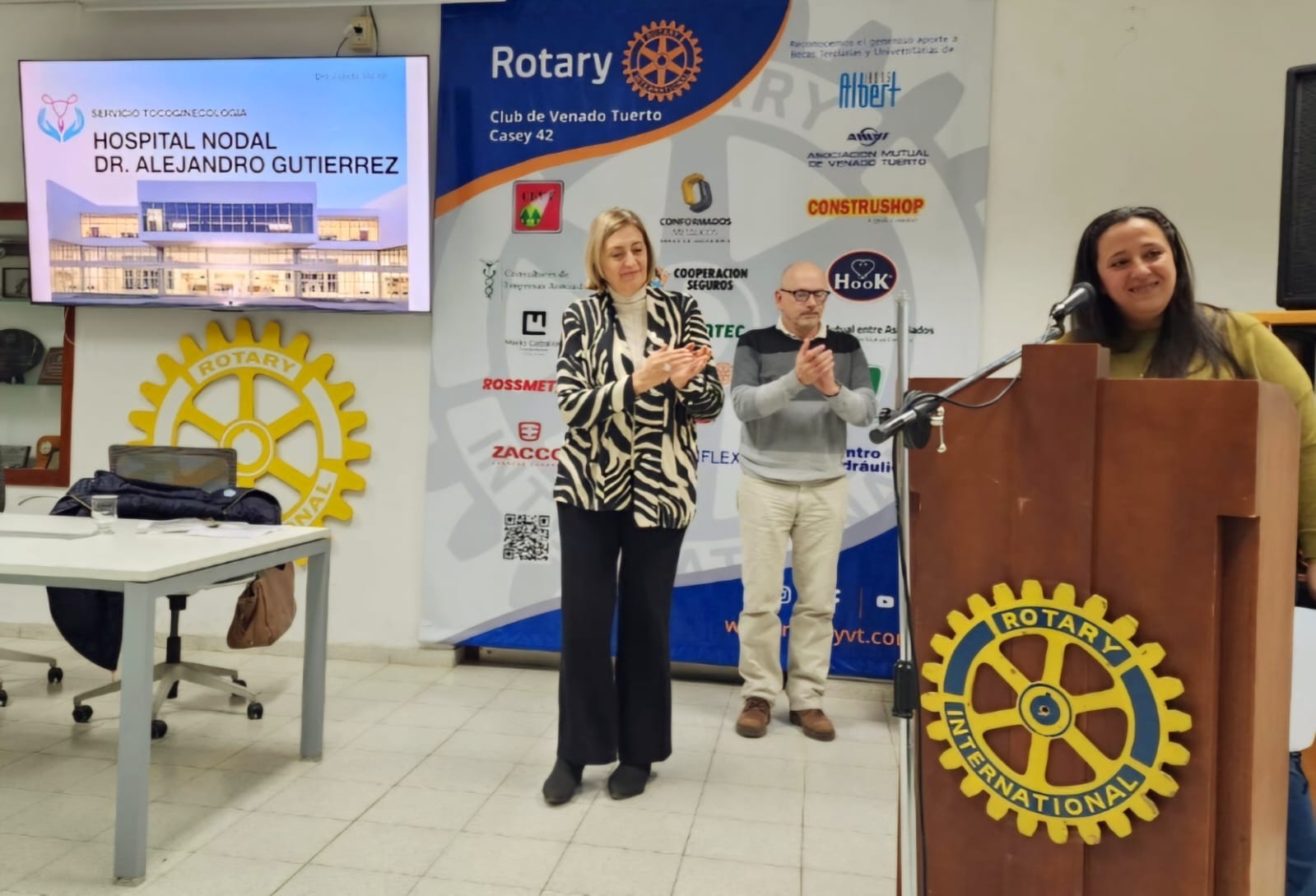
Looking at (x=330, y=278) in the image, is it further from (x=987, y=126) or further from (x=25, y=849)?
(x=987, y=126)

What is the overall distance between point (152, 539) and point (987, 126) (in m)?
3.15

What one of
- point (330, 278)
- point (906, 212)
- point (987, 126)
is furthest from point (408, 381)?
point (987, 126)

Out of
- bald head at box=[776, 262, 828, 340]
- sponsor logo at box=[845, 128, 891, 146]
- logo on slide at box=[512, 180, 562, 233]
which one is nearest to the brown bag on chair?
logo on slide at box=[512, 180, 562, 233]

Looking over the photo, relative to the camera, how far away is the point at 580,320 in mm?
2455

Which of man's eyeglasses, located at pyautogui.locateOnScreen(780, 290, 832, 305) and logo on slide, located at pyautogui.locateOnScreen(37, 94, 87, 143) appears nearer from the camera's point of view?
man's eyeglasses, located at pyautogui.locateOnScreen(780, 290, 832, 305)

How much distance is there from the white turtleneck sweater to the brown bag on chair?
1491mm

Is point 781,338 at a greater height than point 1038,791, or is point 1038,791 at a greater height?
point 781,338

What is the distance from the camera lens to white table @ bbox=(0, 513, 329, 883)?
2002 mm

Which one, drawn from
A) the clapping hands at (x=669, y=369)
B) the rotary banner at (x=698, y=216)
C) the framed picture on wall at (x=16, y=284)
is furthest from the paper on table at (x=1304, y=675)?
the framed picture on wall at (x=16, y=284)

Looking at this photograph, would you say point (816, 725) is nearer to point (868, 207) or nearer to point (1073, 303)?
point (868, 207)

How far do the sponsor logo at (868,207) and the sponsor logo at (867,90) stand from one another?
352 mm

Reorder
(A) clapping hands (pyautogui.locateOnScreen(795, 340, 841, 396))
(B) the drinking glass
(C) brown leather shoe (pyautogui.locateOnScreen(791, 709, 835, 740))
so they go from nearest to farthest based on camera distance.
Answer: (B) the drinking glass < (A) clapping hands (pyautogui.locateOnScreen(795, 340, 841, 396)) < (C) brown leather shoe (pyautogui.locateOnScreen(791, 709, 835, 740))

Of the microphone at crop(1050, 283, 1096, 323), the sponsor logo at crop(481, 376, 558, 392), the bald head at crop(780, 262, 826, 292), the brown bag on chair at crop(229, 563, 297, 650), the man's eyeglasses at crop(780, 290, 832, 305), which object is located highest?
the bald head at crop(780, 262, 826, 292)

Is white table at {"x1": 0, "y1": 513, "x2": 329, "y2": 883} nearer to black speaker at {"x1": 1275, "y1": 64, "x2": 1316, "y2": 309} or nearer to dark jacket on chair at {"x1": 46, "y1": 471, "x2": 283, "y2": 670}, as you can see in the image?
dark jacket on chair at {"x1": 46, "y1": 471, "x2": 283, "y2": 670}
